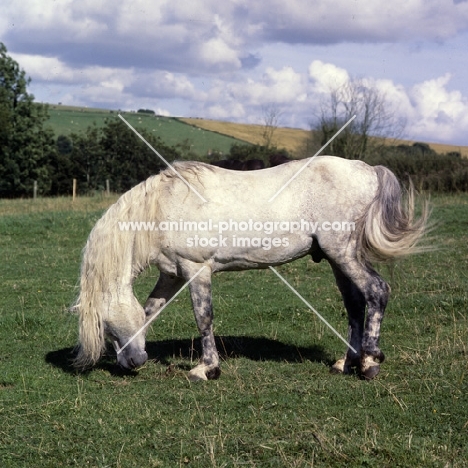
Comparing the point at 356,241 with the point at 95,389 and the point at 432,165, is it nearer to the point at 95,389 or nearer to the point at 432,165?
the point at 95,389

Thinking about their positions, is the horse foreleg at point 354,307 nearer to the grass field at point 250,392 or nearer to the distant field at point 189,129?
the grass field at point 250,392

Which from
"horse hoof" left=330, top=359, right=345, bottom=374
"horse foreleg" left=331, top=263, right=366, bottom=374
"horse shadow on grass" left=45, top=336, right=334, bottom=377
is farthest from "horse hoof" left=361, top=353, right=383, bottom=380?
"horse shadow on grass" left=45, top=336, right=334, bottom=377

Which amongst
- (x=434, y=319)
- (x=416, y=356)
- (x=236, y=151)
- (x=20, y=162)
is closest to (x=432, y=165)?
(x=236, y=151)

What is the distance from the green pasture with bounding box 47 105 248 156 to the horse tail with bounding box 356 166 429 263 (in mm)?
39241

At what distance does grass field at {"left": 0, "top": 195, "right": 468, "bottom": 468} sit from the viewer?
448 cm

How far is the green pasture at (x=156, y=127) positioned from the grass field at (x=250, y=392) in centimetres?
3690

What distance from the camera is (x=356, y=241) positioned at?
657cm

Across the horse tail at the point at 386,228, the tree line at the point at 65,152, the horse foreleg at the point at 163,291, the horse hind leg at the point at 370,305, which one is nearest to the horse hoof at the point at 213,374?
the horse foreleg at the point at 163,291

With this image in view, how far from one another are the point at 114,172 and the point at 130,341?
136 ft

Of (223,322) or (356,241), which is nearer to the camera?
(356,241)

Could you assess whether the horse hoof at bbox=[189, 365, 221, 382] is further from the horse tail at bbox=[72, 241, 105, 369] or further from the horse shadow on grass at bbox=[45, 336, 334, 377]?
the horse tail at bbox=[72, 241, 105, 369]

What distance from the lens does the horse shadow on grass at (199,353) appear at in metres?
7.05

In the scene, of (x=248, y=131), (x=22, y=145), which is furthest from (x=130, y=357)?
(x=248, y=131)

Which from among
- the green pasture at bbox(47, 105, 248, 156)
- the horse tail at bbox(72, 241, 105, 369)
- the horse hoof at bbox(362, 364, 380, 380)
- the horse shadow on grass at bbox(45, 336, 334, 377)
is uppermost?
the green pasture at bbox(47, 105, 248, 156)
